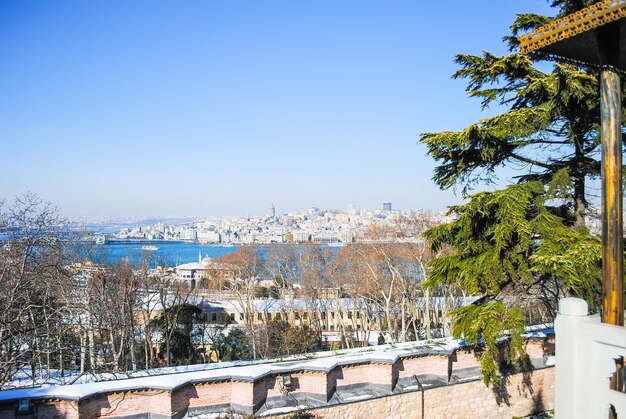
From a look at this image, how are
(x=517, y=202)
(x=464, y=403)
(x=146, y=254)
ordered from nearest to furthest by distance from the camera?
1. (x=517, y=202)
2. (x=464, y=403)
3. (x=146, y=254)

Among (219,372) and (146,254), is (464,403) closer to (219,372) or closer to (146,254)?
(219,372)

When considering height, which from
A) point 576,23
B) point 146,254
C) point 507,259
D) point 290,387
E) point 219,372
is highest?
point 576,23

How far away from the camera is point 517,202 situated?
6.84 metres

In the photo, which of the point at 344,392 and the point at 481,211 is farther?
the point at 344,392

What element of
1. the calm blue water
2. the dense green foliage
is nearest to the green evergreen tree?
the dense green foliage

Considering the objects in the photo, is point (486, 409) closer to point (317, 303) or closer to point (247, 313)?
point (247, 313)

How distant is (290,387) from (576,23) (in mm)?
6626

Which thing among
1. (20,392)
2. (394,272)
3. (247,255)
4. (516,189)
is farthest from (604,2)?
(247,255)

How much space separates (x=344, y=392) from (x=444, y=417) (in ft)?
6.84

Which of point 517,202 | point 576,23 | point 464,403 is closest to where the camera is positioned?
point 576,23

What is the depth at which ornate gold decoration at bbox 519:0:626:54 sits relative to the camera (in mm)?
2580

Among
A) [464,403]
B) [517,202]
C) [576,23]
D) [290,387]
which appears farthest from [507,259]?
[576,23]

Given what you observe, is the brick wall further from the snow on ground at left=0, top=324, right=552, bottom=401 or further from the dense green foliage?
the dense green foliage

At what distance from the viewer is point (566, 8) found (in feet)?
27.3
